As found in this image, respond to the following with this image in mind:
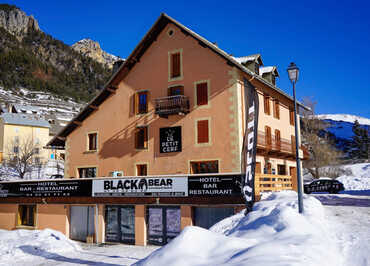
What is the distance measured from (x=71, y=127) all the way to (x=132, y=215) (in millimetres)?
10564

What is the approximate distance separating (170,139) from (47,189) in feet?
31.4

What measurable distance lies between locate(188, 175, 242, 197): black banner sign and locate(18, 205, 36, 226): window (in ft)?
44.0

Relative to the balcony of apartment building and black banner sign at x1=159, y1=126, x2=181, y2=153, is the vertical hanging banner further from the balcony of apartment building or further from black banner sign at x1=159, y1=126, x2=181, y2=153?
black banner sign at x1=159, y1=126, x2=181, y2=153

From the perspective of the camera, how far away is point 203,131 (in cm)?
2284

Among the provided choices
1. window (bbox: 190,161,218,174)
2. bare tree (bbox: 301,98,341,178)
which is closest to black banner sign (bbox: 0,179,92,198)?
window (bbox: 190,161,218,174)

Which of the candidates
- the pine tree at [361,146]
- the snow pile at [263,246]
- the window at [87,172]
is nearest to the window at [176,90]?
the window at [87,172]

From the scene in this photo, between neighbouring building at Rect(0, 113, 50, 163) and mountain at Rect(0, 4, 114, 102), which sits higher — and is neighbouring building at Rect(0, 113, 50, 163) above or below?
below

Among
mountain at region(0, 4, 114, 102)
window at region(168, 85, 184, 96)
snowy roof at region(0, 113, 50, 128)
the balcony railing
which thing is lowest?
the balcony railing

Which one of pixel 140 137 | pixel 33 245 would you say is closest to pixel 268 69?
pixel 140 137

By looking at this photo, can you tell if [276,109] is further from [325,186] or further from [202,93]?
[325,186]

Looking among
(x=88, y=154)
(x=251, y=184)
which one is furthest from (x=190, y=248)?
(x=88, y=154)

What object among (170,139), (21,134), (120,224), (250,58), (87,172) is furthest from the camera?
(21,134)

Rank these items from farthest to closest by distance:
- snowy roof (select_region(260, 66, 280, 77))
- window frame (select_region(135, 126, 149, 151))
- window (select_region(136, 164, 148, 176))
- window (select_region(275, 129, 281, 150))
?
snowy roof (select_region(260, 66, 280, 77))
window (select_region(275, 129, 281, 150))
window (select_region(136, 164, 148, 176))
window frame (select_region(135, 126, 149, 151))

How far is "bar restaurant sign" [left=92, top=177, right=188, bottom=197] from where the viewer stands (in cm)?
1975
